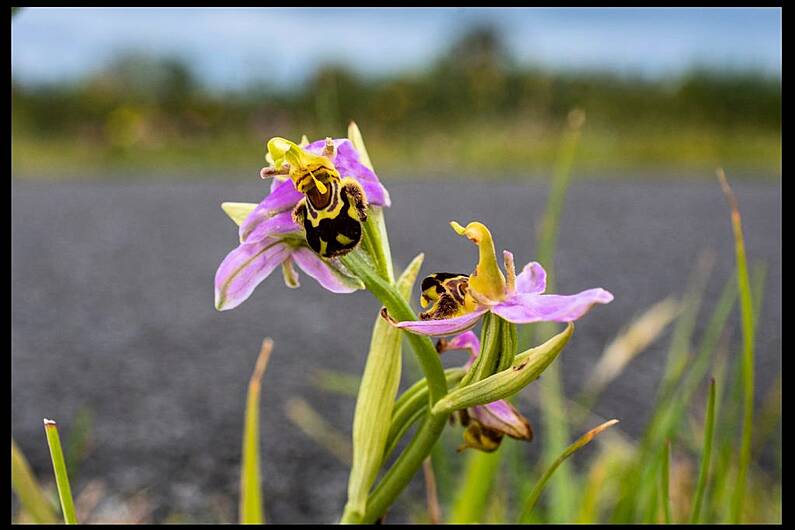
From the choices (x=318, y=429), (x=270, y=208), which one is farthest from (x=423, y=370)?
(x=318, y=429)

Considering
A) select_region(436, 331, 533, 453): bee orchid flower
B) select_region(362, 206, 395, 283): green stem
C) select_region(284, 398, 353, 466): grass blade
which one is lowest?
select_region(284, 398, 353, 466): grass blade

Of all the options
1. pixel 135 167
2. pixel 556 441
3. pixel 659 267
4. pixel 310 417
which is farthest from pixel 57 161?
pixel 556 441

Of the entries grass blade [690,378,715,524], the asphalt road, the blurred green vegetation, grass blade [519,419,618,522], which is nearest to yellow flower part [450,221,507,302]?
grass blade [519,419,618,522]

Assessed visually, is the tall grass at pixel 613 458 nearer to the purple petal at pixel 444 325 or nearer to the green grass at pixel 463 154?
the purple petal at pixel 444 325

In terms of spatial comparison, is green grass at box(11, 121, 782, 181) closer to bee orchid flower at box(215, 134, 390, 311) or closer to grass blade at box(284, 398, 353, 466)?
grass blade at box(284, 398, 353, 466)

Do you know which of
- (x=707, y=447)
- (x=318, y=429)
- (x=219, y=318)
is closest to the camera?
(x=707, y=447)

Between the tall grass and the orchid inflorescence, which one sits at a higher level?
the orchid inflorescence

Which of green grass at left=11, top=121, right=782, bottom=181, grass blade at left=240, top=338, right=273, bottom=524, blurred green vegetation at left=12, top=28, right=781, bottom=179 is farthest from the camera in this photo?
blurred green vegetation at left=12, top=28, right=781, bottom=179

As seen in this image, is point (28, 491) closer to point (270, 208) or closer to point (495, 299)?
point (270, 208)
